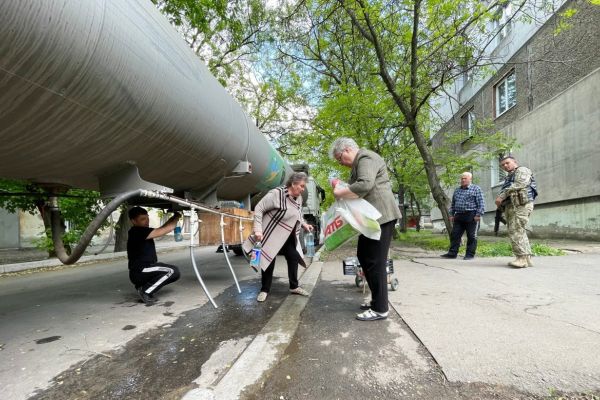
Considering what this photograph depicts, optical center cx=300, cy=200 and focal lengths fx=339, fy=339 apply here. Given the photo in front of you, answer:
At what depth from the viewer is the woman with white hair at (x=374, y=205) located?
2873 mm

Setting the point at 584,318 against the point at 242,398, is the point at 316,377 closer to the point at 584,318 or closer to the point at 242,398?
the point at 242,398

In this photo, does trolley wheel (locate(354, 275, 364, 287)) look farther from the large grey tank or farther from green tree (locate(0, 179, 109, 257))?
green tree (locate(0, 179, 109, 257))

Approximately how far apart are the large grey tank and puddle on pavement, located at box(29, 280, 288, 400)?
1.46 m

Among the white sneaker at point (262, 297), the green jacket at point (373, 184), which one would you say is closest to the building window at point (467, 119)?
the green jacket at point (373, 184)

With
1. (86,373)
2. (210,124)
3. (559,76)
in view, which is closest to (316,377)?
(86,373)

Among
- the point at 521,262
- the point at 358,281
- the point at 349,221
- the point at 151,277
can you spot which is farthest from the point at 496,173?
the point at 151,277

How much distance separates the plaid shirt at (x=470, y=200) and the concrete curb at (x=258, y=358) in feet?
15.2

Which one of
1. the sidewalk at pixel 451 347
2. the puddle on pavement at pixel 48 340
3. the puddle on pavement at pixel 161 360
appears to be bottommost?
the puddle on pavement at pixel 48 340

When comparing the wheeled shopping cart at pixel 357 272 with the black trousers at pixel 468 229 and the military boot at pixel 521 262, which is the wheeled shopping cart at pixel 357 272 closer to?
the military boot at pixel 521 262

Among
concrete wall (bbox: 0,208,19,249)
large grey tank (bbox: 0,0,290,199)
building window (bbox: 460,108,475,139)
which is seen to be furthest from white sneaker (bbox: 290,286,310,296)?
concrete wall (bbox: 0,208,19,249)

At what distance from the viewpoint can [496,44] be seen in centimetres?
1471

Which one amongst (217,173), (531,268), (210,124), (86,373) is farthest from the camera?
(531,268)

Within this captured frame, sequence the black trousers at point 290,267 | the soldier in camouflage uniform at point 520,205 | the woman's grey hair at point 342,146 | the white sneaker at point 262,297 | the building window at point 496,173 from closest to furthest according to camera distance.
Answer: the woman's grey hair at point 342,146
the white sneaker at point 262,297
the black trousers at point 290,267
the soldier in camouflage uniform at point 520,205
the building window at point 496,173

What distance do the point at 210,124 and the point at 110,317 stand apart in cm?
218
